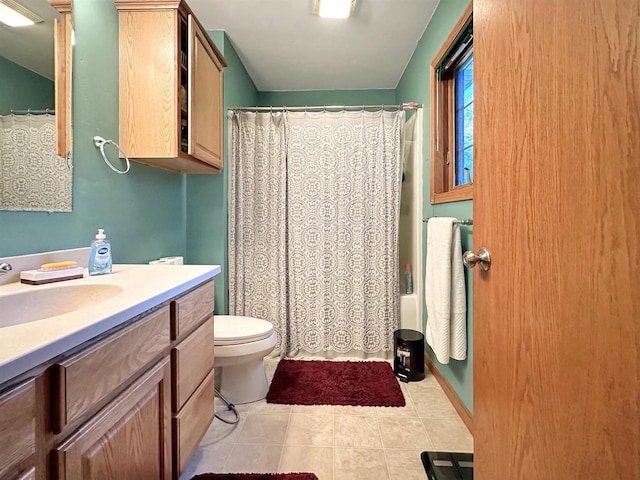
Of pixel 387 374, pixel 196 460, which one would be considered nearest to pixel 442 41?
pixel 387 374

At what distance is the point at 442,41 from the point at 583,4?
5.38 ft

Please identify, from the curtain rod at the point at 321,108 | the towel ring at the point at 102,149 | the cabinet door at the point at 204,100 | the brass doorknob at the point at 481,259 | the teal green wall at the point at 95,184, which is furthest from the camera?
the curtain rod at the point at 321,108

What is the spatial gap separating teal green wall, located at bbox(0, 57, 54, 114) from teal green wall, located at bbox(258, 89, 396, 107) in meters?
2.35

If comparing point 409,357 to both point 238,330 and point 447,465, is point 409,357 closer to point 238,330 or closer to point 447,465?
point 447,465

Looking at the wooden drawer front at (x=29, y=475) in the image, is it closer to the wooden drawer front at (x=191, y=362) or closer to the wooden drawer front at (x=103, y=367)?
the wooden drawer front at (x=103, y=367)

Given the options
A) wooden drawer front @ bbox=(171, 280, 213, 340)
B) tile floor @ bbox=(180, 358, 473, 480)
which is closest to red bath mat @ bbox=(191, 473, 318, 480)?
tile floor @ bbox=(180, 358, 473, 480)

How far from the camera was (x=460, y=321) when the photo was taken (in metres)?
1.54

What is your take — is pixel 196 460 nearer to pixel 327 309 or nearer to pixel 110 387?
pixel 110 387

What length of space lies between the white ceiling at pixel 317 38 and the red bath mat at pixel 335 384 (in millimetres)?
2398

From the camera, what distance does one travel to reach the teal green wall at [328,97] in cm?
320

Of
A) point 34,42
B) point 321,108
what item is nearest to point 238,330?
point 34,42

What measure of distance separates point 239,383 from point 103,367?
1216mm

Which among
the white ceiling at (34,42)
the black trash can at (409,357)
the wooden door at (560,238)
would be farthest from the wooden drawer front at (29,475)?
the black trash can at (409,357)

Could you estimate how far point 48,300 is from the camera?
946 mm
